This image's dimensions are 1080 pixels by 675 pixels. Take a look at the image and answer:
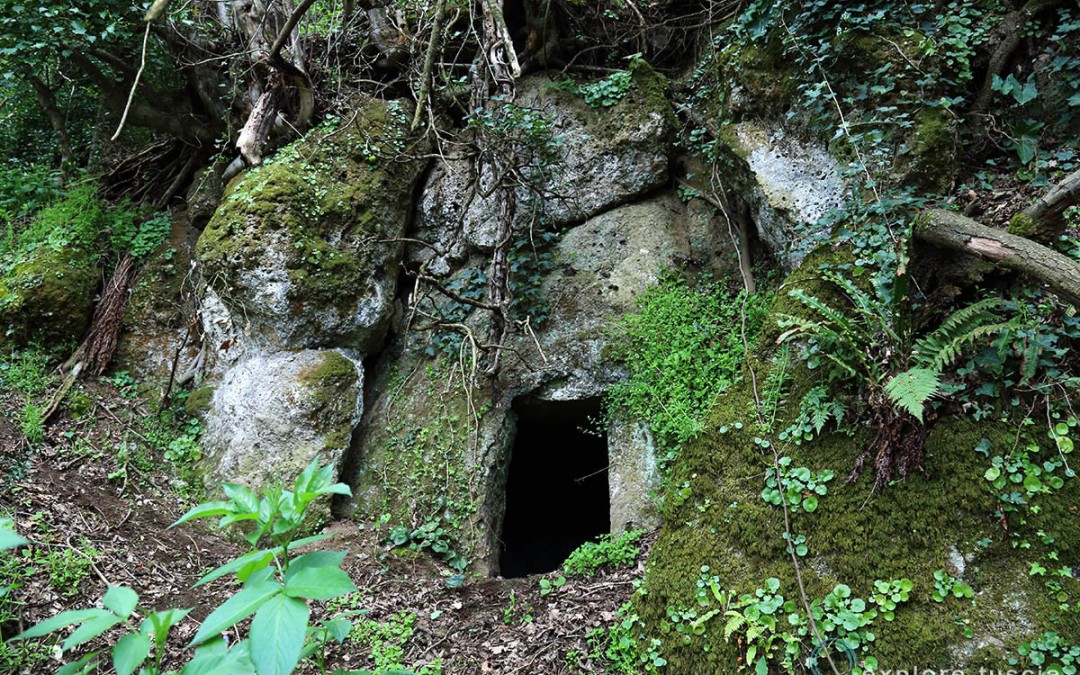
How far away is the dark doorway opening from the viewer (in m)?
7.79

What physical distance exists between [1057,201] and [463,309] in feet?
15.1

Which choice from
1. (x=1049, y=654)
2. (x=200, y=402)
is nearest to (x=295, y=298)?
(x=200, y=402)

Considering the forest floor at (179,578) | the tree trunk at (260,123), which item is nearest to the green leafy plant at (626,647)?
the forest floor at (179,578)

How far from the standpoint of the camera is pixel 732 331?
17.2 feet

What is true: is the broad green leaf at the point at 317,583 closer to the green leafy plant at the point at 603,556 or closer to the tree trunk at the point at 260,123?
the green leafy plant at the point at 603,556

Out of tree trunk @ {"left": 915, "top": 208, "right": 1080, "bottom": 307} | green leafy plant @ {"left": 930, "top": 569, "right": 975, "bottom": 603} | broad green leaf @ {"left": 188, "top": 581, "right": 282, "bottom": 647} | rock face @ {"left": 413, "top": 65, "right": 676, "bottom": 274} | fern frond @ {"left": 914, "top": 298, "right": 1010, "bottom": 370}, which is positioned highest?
rock face @ {"left": 413, "top": 65, "right": 676, "bottom": 274}

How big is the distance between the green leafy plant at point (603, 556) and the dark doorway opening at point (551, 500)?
253cm

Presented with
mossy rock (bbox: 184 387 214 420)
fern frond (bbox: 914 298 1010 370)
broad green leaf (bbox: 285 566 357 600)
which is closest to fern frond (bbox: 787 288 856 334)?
fern frond (bbox: 914 298 1010 370)

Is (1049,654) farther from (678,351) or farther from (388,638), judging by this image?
(388,638)

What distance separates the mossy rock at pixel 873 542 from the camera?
123 inches

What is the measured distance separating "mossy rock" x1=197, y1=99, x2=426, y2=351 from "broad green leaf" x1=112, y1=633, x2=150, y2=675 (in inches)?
184

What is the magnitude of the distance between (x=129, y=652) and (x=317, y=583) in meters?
0.44

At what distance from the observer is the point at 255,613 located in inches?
54.6

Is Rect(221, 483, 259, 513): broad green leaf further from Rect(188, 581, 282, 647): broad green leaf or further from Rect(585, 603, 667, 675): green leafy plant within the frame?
Rect(585, 603, 667, 675): green leafy plant
